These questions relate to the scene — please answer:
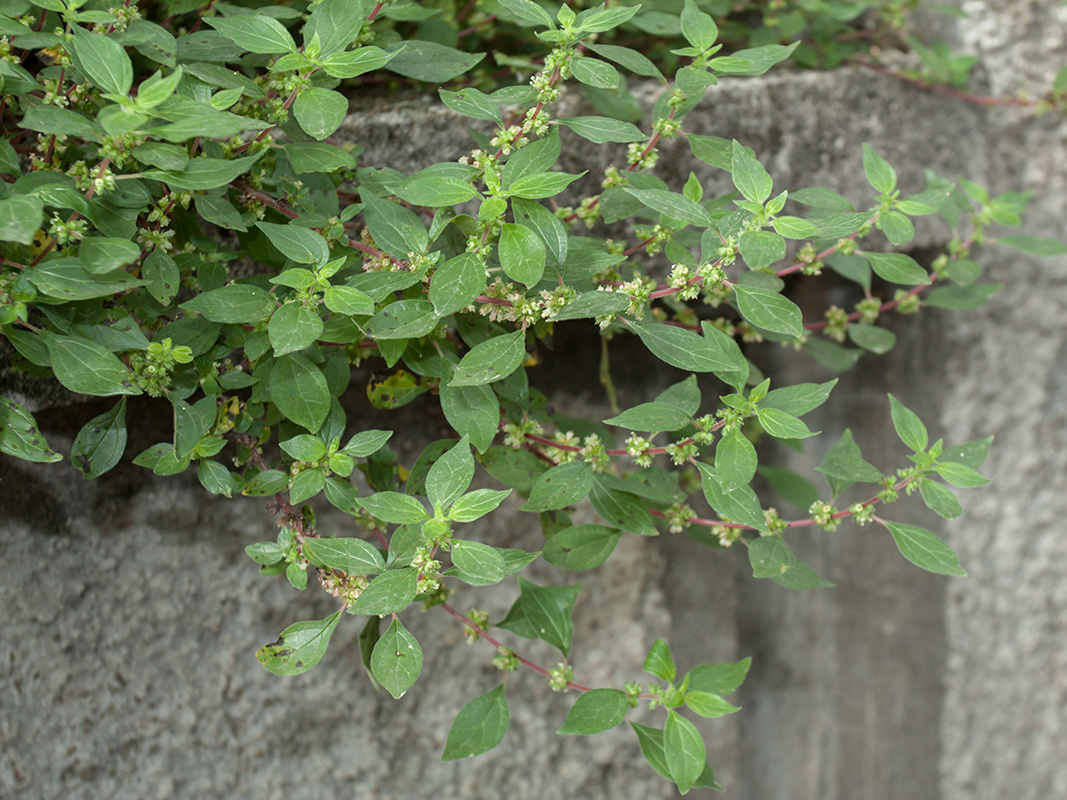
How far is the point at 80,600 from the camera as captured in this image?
79 centimetres

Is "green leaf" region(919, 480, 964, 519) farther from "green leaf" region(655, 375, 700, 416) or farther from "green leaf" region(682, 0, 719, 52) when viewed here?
"green leaf" region(682, 0, 719, 52)

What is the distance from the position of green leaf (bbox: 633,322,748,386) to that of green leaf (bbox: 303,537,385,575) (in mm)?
250

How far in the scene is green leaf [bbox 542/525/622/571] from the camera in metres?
0.71

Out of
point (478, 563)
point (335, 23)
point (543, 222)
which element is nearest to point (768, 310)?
point (543, 222)

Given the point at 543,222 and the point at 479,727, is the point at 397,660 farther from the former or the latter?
the point at 543,222

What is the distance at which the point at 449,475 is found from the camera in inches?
22.7

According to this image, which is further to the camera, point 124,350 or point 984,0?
point 984,0

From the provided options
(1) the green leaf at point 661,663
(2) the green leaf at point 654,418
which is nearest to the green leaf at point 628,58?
(2) the green leaf at point 654,418

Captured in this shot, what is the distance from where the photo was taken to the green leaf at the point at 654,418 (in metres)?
0.62

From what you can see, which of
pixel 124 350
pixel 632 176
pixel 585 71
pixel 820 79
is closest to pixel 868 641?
pixel 820 79

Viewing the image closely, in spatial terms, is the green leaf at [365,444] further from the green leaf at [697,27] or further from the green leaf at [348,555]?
the green leaf at [697,27]

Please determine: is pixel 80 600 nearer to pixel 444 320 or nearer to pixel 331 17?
pixel 444 320

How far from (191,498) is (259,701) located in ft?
0.75

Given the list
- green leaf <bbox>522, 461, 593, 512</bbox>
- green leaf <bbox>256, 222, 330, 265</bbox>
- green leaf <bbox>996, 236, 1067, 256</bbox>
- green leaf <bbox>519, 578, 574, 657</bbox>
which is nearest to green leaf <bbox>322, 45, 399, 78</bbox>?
green leaf <bbox>256, 222, 330, 265</bbox>
